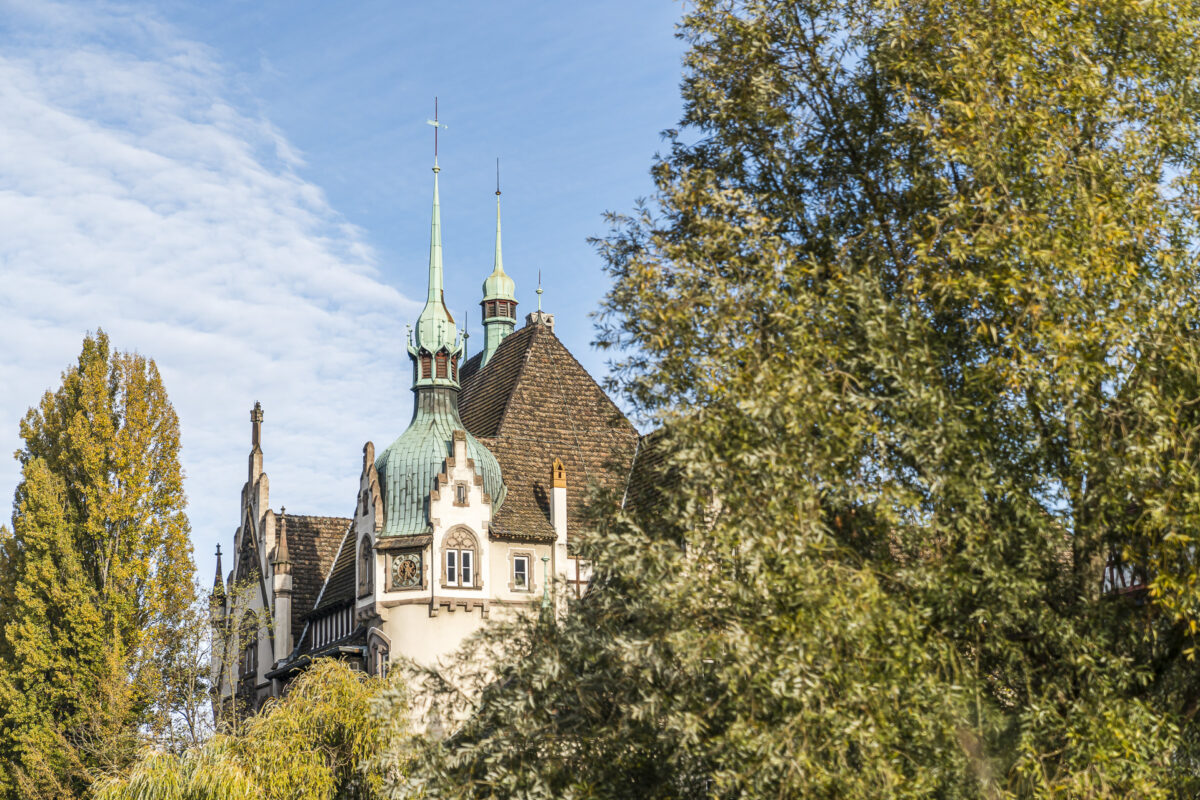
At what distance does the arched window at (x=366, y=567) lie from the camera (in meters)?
43.6

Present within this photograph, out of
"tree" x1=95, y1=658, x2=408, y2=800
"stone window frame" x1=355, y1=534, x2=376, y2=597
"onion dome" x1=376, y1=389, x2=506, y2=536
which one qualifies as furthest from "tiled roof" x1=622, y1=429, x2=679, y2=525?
"stone window frame" x1=355, y1=534, x2=376, y2=597

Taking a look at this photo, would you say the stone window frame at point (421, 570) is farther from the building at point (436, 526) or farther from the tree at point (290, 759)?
the tree at point (290, 759)

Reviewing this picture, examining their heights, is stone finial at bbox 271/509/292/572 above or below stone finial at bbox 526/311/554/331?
below

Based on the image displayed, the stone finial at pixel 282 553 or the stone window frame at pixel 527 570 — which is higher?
the stone finial at pixel 282 553

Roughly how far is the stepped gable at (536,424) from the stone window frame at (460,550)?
2.69 feet

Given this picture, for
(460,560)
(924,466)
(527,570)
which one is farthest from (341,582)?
(924,466)

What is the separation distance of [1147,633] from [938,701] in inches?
120

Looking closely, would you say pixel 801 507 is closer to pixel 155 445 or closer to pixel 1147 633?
pixel 1147 633

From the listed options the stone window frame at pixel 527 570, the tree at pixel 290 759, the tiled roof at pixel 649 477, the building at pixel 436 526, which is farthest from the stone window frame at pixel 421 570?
the tiled roof at pixel 649 477

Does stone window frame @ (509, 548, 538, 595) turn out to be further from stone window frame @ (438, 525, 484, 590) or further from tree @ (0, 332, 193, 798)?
tree @ (0, 332, 193, 798)

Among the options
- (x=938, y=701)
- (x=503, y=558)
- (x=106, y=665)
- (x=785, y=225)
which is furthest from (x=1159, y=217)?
(x=106, y=665)

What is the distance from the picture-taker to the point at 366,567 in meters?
44.0

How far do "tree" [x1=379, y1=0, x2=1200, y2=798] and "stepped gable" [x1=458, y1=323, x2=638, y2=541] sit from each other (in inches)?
920

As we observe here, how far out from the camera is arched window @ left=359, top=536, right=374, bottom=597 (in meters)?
43.6
